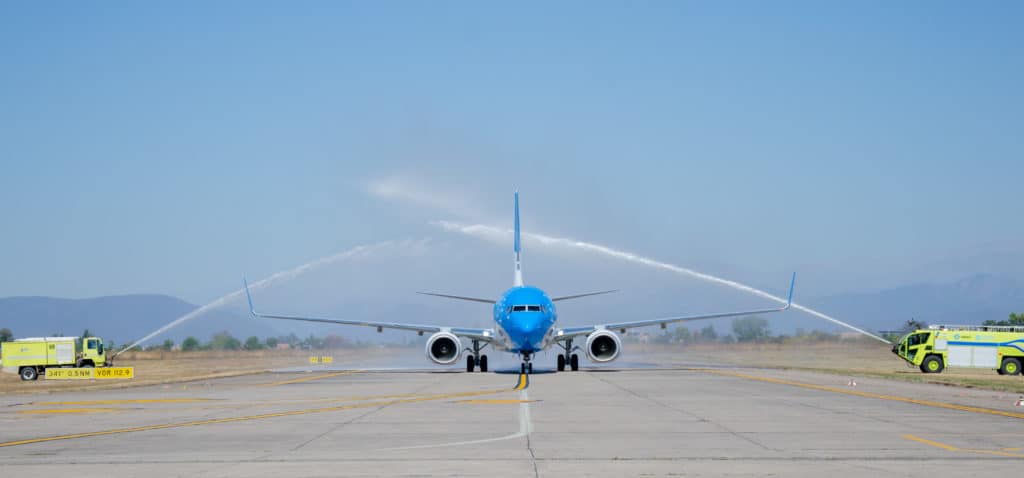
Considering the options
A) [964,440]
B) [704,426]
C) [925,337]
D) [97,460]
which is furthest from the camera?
[925,337]

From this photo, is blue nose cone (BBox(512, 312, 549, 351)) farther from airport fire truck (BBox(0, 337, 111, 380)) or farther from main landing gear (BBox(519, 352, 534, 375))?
airport fire truck (BBox(0, 337, 111, 380))

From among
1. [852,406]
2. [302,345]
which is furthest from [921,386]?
[302,345]

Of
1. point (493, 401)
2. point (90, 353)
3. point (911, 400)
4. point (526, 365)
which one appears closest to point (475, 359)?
point (526, 365)

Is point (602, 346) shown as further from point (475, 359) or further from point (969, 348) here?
point (969, 348)

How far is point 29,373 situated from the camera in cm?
5991

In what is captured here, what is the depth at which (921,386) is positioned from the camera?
128 feet

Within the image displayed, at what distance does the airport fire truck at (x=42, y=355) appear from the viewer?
6000cm

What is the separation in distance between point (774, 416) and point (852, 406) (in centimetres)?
427

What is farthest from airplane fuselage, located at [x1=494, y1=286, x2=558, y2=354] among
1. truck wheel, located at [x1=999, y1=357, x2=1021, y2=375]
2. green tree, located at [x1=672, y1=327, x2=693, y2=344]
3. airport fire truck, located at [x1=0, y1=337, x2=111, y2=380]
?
green tree, located at [x1=672, y1=327, x2=693, y2=344]

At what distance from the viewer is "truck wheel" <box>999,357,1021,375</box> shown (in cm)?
5334

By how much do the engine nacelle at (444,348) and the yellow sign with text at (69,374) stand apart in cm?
1748

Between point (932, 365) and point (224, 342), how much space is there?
86084 mm

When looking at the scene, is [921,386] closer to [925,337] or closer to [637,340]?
[925,337]

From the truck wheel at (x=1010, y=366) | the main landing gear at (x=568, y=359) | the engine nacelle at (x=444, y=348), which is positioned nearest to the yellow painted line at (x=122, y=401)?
the engine nacelle at (x=444, y=348)
